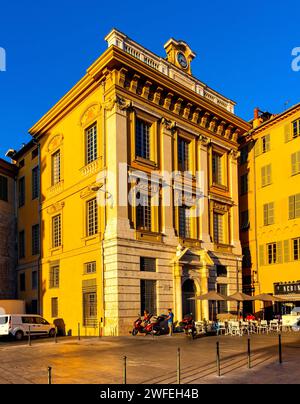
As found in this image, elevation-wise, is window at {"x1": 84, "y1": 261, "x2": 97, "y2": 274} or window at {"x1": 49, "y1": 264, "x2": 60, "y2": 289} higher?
window at {"x1": 84, "y1": 261, "x2": 97, "y2": 274}

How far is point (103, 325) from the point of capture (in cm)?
2766

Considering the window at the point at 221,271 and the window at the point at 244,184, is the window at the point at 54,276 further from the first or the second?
the window at the point at 244,184

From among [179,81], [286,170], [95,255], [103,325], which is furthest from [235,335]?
[179,81]

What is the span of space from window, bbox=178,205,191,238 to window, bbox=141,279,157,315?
15.4 ft

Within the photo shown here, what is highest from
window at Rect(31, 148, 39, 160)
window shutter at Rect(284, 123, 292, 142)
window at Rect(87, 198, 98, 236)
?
window shutter at Rect(284, 123, 292, 142)

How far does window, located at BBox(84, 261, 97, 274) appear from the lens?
97.1 ft

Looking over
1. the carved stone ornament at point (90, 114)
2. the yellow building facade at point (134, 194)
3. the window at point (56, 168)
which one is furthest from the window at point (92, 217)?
the window at point (56, 168)

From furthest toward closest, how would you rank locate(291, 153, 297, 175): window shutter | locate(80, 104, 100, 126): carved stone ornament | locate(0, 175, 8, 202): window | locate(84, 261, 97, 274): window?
locate(0, 175, 8, 202): window < locate(291, 153, 297, 175): window shutter < locate(80, 104, 100, 126): carved stone ornament < locate(84, 261, 97, 274): window

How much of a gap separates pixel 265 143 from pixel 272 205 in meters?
5.35

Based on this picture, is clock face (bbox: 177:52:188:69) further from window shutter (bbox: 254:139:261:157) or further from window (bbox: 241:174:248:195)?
window (bbox: 241:174:248:195)

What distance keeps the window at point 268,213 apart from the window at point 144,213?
41.3 ft

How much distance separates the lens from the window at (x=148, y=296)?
29.0 meters

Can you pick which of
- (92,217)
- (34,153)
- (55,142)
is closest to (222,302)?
(92,217)

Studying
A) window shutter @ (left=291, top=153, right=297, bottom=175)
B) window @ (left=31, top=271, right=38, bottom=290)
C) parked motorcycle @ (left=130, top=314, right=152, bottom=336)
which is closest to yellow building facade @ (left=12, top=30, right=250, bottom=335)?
parked motorcycle @ (left=130, top=314, right=152, bottom=336)
